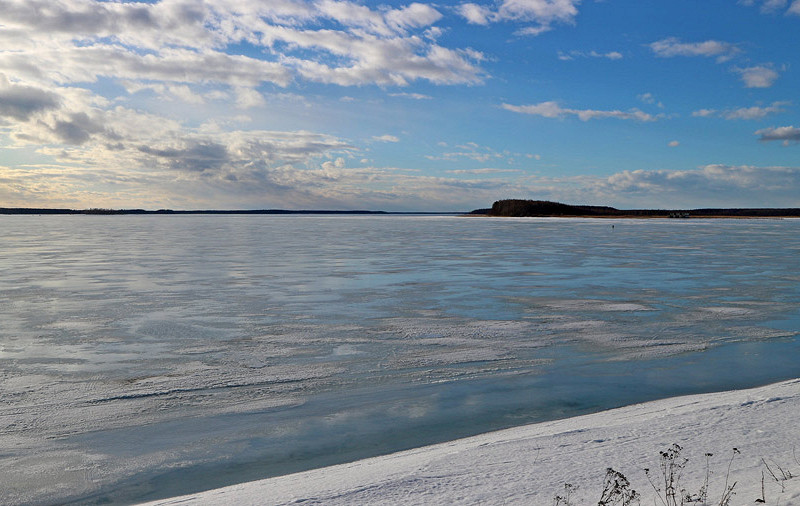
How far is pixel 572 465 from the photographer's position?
4.23 metres

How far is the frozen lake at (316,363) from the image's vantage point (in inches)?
195

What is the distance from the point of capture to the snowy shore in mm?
3756

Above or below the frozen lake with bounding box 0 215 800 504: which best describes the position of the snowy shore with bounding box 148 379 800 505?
above

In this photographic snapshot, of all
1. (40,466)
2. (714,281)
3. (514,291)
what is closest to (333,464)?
(40,466)

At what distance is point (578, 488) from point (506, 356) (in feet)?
13.3

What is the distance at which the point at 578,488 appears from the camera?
3.85 meters

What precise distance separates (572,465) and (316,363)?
4016 millimetres

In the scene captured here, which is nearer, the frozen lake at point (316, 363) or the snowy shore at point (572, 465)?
the snowy shore at point (572, 465)

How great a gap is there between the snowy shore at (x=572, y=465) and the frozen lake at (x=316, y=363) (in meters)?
0.51

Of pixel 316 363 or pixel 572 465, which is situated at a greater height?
pixel 572 465

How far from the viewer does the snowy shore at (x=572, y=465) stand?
12.3 ft

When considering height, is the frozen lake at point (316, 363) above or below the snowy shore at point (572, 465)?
below

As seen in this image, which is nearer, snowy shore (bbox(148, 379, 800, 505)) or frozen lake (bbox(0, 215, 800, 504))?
snowy shore (bbox(148, 379, 800, 505))

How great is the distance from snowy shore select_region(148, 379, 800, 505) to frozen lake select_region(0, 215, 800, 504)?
1.67 ft
